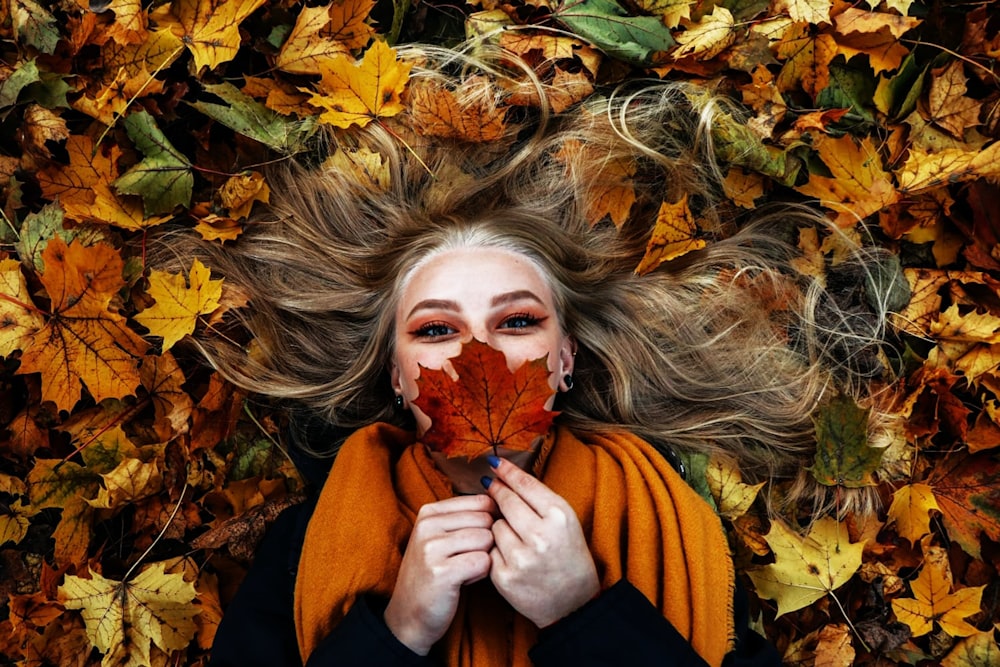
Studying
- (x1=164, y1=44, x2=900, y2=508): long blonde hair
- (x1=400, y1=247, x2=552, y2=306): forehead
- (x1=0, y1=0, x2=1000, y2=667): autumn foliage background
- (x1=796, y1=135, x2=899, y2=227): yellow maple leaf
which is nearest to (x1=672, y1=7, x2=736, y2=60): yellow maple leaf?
(x1=0, y1=0, x2=1000, y2=667): autumn foliage background

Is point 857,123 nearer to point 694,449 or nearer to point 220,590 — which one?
point 694,449

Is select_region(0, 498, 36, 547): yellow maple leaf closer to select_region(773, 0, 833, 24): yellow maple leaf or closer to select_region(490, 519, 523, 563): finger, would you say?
select_region(490, 519, 523, 563): finger

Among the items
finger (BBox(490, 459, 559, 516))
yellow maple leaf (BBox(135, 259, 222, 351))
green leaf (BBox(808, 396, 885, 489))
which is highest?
yellow maple leaf (BBox(135, 259, 222, 351))

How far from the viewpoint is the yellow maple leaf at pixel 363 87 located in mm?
2693

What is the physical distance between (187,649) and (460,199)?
5.59 ft

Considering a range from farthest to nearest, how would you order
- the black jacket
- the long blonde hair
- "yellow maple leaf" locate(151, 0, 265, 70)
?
the long blonde hair < "yellow maple leaf" locate(151, 0, 265, 70) < the black jacket

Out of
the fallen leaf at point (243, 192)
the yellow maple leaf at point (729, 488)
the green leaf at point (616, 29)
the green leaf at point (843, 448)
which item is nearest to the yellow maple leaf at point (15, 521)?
the fallen leaf at point (243, 192)

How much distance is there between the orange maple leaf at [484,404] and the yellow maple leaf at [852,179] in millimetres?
1363

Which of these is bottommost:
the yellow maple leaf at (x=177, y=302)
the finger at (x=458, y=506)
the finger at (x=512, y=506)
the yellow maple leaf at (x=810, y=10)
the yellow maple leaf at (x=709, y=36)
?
the finger at (x=458, y=506)

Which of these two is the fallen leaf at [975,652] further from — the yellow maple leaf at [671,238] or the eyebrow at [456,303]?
the eyebrow at [456,303]

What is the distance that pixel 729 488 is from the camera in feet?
9.48

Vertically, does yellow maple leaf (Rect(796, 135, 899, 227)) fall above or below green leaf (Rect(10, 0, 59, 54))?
below

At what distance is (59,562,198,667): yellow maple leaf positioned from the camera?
2.60 meters

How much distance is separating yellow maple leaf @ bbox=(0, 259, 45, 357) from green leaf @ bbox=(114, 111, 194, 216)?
42 centimetres
